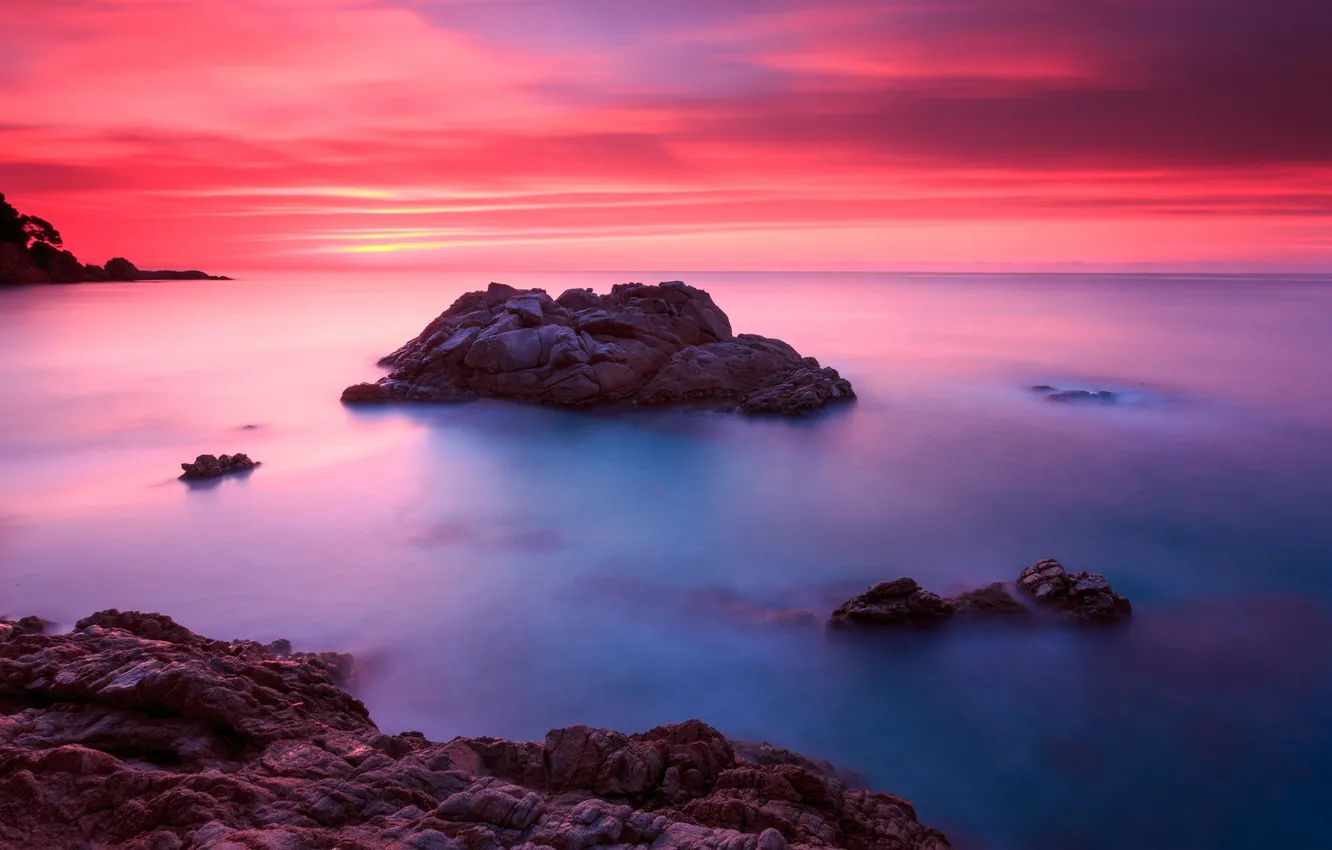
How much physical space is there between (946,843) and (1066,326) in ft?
184

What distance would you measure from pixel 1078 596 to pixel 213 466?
19.4 metres

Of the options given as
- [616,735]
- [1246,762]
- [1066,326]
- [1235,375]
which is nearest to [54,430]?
[616,735]

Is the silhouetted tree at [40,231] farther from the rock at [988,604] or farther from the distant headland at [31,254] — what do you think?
the rock at [988,604]

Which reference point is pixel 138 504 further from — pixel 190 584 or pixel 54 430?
pixel 54 430

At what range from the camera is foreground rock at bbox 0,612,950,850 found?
439 centimetres

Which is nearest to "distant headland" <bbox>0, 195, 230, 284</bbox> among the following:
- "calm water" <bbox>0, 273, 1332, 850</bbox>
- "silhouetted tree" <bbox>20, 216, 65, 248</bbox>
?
"silhouetted tree" <bbox>20, 216, 65, 248</bbox>

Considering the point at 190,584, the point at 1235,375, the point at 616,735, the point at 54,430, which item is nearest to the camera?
the point at 616,735

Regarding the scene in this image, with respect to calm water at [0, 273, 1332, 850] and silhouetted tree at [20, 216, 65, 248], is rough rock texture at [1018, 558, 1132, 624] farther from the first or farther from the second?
silhouetted tree at [20, 216, 65, 248]

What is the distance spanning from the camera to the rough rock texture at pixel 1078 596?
11242 millimetres

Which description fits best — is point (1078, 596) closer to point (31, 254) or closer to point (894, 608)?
point (894, 608)

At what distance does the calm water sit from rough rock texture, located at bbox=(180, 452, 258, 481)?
76 cm

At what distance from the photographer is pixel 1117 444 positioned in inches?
857

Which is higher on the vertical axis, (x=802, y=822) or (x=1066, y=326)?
(x=1066, y=326)

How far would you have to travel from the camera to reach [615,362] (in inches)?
1081
